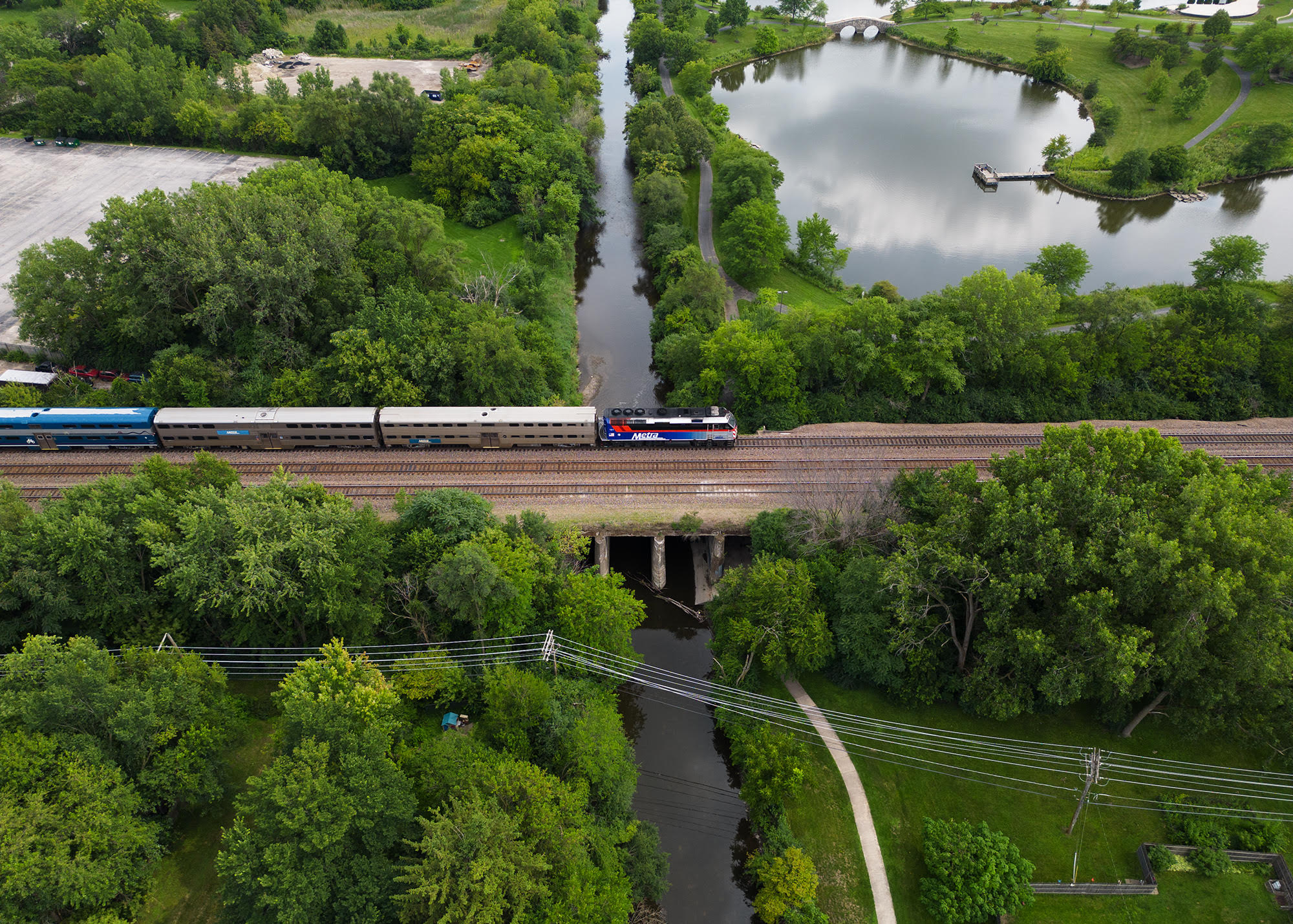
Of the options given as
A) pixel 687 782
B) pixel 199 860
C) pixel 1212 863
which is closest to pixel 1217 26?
pixel 1212 863

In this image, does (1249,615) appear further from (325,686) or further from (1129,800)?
(325,686)

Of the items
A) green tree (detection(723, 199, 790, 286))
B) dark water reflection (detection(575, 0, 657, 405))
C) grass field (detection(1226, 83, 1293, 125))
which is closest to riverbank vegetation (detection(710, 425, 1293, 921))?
dark water reflection (detection(575, 0, 657, 405))

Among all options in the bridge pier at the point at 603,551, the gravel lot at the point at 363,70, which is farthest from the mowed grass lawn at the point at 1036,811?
the gravel lot at the point at 363,70

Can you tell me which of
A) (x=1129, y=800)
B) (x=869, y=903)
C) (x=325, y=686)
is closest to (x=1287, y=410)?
(x=1129, y=800)

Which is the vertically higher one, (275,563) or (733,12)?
(733,12)

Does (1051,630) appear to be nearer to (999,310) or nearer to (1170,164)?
(999,310)

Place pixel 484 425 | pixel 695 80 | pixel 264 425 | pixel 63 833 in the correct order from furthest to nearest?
pixel 695 80, pixel 484 425, pixel 264 425, pixel 63 833
